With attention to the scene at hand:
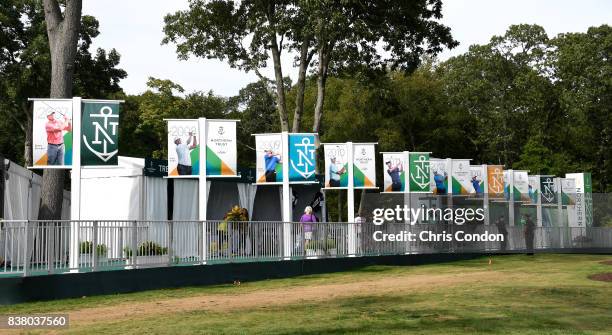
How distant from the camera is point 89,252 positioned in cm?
1761

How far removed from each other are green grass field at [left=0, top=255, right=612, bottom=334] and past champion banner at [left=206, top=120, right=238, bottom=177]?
361 centimetres

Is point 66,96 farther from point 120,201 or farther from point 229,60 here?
point 229,60

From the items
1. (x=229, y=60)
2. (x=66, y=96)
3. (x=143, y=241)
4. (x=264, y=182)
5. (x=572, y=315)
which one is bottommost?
(x=572, y=315)

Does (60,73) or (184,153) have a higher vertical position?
(60,73)

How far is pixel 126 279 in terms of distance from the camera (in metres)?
18.5

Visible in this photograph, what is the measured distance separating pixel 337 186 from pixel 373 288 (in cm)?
1027

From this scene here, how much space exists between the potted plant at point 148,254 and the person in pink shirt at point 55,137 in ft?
9.27

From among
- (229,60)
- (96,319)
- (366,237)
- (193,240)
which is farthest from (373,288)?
(229,60)

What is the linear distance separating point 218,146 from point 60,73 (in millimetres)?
4751

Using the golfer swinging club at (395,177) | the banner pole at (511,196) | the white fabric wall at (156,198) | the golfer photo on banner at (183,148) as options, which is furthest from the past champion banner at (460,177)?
the golfer photo on banner at (183,148)

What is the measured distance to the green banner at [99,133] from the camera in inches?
781

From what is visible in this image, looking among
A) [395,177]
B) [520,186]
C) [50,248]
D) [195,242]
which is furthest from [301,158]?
[520,186]

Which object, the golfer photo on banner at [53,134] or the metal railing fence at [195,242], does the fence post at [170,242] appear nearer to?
the metal railing fence at [195,242]

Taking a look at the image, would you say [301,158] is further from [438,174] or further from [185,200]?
[438,174]
